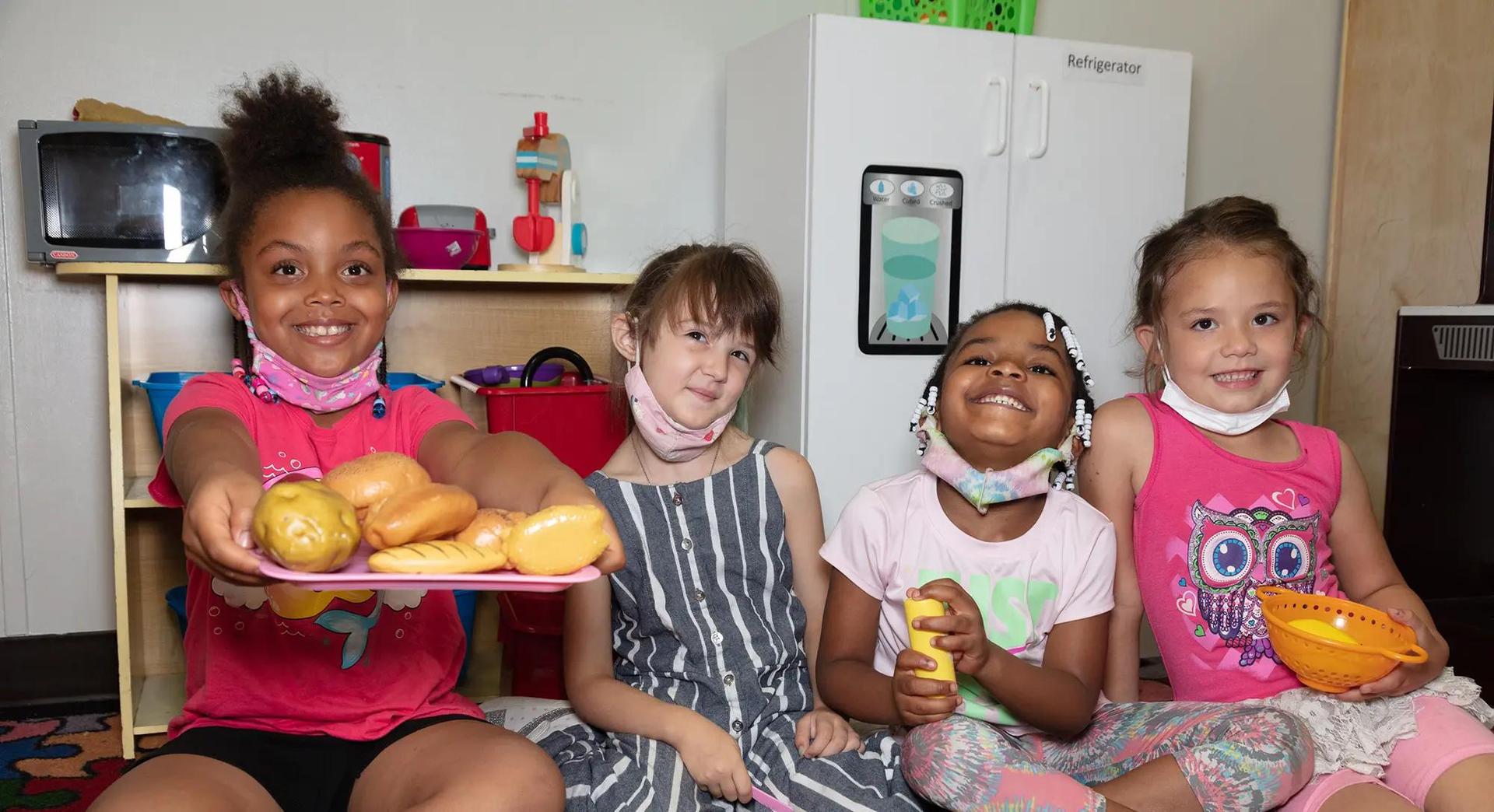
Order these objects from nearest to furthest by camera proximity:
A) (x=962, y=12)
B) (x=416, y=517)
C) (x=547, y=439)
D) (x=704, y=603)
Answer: (x=416, y=517) < (x=704, y=603) < (x=547, y=439) < (x=962, y=12)

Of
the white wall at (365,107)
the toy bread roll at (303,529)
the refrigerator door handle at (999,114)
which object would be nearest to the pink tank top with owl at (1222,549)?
the refrigerator door handle at (999,114)

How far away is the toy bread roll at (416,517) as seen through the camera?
1.05 meters

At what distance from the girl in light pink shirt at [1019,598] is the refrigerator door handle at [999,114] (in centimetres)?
85

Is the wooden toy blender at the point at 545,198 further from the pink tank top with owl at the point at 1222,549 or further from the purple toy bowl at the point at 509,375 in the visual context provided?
the pink tank top with owl at the point at 1222,549

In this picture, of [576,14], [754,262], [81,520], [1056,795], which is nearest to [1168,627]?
[1056,795]

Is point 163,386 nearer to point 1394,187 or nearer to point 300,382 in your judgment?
point 300,382

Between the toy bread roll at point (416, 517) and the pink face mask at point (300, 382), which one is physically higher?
the pink face mask at point (300, 382)

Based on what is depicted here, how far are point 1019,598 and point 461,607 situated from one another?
1.13m

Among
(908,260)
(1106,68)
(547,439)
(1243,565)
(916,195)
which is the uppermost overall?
(1106,68)

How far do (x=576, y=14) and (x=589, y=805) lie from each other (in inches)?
77.8

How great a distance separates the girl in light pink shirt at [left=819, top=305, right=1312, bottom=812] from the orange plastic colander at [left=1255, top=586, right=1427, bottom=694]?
88 millimetres

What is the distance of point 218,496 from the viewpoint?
107cm

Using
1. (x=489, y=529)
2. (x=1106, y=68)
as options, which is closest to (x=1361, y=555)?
(x=1106, y=68)

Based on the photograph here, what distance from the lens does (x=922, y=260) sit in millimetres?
2477
